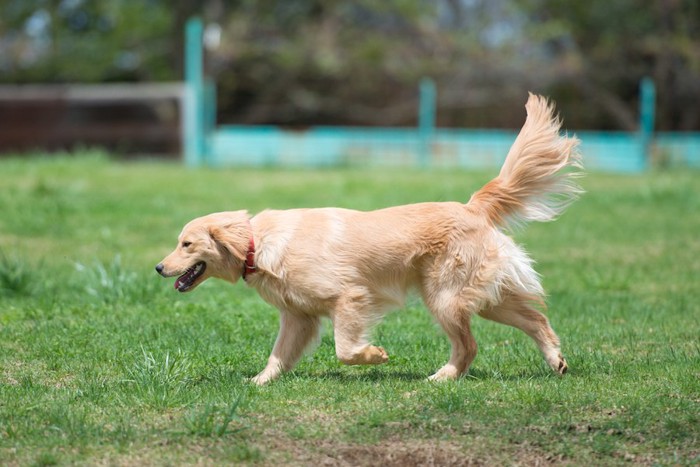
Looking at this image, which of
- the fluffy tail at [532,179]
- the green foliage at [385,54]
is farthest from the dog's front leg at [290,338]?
the green foliage at [385,54]

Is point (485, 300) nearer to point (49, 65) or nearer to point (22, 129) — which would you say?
point (22, 129)

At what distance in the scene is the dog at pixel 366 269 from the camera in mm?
5477

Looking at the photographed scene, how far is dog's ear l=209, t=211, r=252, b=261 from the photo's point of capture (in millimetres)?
5508

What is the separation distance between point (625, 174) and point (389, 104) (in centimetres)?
935

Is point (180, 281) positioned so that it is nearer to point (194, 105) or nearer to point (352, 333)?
point (352, 333)

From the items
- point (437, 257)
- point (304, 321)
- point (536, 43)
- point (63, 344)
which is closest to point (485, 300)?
point (437, 257)

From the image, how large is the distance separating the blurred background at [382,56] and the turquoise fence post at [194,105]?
2388mm

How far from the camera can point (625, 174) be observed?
2170 centimetres

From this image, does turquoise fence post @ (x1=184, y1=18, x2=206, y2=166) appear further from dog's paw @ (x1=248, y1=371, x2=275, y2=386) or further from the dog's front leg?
dog's paw @ (x1=248, y1=371, x2=275, y2=386)

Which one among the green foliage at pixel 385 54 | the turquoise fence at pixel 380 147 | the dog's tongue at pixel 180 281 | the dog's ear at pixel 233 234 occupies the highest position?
the green foliage at pixel 385 54

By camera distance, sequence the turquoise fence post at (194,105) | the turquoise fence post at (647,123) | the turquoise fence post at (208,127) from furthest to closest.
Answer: the turquoise fence post at (647,123)
the turquoise fence post at (208,127)
the turquoise fence post at (194,105)

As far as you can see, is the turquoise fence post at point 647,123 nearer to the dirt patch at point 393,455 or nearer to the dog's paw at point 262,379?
the dog's paw at point 262,379

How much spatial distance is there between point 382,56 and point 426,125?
4.11 m

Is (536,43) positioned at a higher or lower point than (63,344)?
higher
